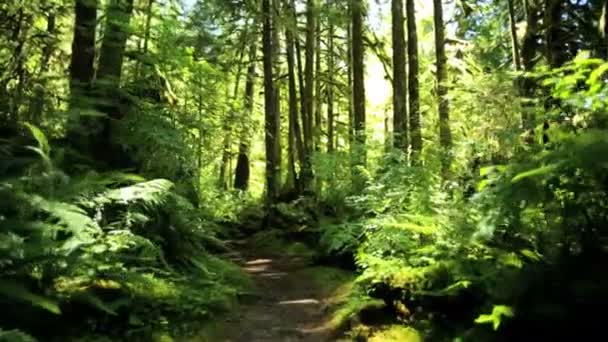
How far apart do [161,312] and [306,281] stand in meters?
4.44

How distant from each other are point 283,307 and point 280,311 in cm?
26

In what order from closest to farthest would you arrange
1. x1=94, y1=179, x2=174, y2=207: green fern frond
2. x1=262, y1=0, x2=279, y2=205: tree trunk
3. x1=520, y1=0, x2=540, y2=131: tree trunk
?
x1=94, y1=179, x2=174, y2=207: green fern frond
x1=520, y1=0, x2=540, y2=131: tree trunk
x1=262, y1=0, x2=279, y2=205: tree trunk

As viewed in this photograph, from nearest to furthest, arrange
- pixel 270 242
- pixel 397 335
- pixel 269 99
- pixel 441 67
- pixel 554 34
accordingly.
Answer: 1. pixel 397 335
2. pixel 554 34
3. pixel 441 67
4. pixel 270 242
5. pixel 269 99

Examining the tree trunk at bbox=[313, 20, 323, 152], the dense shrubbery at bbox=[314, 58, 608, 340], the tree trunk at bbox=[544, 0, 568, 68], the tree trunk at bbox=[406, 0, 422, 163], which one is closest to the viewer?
the dense shrubbery at bbox=[314, 58, 608, 340]

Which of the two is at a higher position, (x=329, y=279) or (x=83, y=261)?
(x=83, y=261)

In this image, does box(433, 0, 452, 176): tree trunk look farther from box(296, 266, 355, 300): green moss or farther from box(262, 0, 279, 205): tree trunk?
box(296, 266, 355, 300): green moss

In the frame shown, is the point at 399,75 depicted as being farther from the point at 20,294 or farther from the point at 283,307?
the point at 20,294

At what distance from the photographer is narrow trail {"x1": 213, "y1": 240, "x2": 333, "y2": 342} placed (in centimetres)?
682

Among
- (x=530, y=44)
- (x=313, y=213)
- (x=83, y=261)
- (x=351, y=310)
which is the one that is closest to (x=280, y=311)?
(x=351, y=310)

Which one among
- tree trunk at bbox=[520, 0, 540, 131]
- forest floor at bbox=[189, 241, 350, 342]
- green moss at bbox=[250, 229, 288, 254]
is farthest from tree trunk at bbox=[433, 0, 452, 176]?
green moss at bbox=[250, 229, 288, 254]

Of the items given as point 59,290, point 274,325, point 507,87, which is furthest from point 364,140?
point 59,290

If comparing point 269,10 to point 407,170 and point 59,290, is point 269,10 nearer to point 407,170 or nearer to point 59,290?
point 407,170

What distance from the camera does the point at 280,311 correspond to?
820 cm

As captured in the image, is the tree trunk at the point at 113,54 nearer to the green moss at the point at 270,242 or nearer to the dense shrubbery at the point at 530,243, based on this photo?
the dense shrubbery at the point at 530,243
